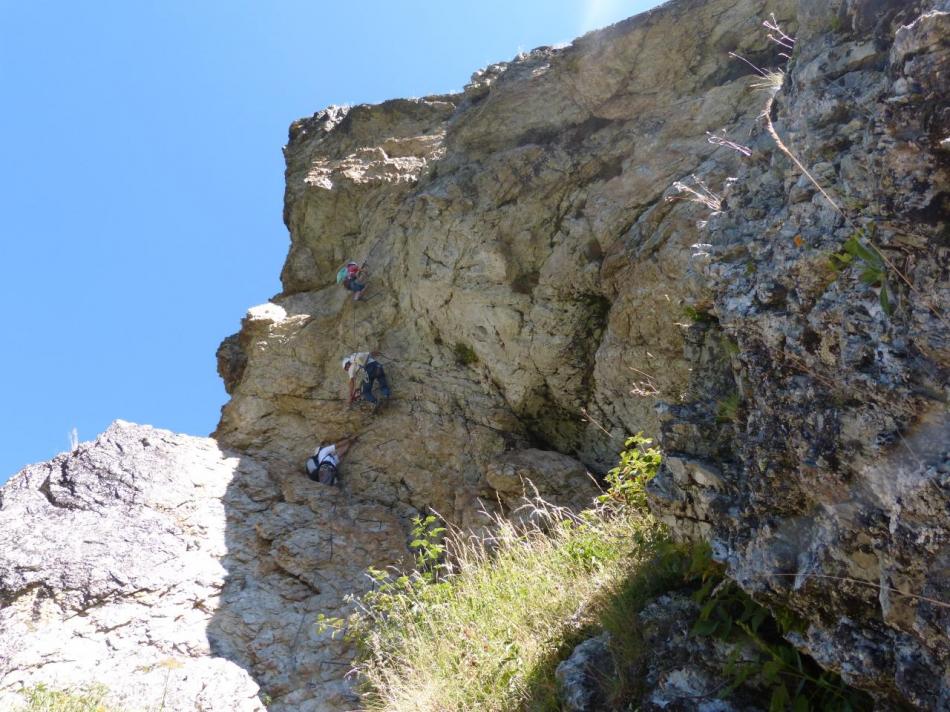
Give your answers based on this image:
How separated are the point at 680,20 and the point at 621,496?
34.1 ft

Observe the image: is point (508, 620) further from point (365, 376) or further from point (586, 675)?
point (365, 376)

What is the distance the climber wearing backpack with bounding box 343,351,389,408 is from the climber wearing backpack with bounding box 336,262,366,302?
197cm

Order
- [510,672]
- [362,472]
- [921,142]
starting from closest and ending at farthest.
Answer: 1. [921,142]
2. [510,672]
3. [362,472]

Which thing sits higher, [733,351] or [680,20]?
[680,20]

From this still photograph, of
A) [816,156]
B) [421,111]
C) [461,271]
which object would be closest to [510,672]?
[816,156]

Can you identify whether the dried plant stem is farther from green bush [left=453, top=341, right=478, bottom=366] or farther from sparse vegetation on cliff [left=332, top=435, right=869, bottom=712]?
green bush [left=453, top=341, right=478, bottom=366]

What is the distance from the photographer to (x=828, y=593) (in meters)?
3.13

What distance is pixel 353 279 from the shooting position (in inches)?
573

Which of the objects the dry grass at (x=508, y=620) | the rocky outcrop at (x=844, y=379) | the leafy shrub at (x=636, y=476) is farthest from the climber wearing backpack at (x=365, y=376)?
the rocky outcrop at (x=844, y=379)

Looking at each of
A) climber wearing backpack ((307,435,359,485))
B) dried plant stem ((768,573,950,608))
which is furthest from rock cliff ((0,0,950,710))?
climber wearing backpack ((307,435,359,485))

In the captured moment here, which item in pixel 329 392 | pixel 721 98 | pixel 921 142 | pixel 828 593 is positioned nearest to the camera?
pixel 921 142

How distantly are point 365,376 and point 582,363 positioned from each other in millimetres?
4019

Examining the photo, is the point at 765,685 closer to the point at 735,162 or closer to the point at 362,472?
the point at 735,162

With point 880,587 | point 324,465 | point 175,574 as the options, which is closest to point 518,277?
point 324,465
